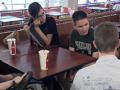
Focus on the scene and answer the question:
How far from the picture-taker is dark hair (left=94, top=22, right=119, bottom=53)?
4.97 feet

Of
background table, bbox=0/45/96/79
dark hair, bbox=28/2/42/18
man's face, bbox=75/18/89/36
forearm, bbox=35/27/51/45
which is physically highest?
dark hair, bbox=28/2/42/18

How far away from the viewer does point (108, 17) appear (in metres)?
4.85

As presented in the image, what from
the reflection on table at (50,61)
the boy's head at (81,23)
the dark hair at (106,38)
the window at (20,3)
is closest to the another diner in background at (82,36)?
the boy's head at (81,23)

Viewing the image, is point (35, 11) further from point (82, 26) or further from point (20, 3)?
point (20, 3)

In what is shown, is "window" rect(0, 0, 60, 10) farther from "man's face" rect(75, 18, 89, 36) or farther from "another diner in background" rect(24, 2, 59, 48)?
"man's face" rect(75, 18, 89, 36)

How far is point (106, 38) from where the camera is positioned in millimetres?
1542

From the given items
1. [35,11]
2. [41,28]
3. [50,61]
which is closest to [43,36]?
[41,28]

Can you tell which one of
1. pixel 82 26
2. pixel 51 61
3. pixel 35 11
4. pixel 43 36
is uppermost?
pixel 35 11

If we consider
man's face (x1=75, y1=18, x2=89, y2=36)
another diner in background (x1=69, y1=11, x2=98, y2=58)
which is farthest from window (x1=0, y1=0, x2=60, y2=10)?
man's face (x1=75, y1=18, x2=89, y2=36)

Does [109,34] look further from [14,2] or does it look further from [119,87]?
[14,2]

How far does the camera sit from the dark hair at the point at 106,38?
1.51m

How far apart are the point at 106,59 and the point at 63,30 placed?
8.29 feet

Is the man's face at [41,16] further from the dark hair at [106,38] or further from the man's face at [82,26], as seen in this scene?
the dark hair at [106,38]

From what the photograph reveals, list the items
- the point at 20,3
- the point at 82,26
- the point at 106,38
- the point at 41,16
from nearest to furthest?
the point at 106,38, the point at 82,26, the point at 41,16, the point at 20,3
